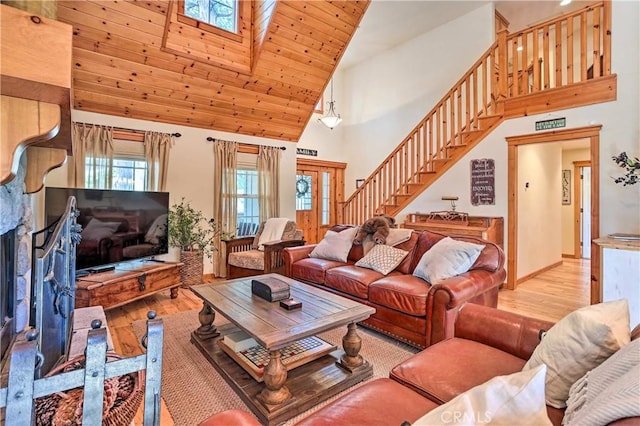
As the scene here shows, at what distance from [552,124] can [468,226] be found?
172cm

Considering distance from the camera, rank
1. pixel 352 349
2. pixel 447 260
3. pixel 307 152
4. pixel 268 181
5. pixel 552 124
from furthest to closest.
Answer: pixel 307 152 → pixel 268 181 → pixel 552 124 → pixel 447 260 → pixel 352 349

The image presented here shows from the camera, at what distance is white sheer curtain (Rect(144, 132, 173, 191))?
4496mm

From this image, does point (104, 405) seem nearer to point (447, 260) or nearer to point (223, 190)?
point (447, 260)

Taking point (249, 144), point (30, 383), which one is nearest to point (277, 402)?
point (30, 383)

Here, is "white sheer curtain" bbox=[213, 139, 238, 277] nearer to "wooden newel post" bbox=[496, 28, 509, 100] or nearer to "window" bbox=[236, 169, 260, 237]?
"window" bbox=[236, 169, 260, 237]

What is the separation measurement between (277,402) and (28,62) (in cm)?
183

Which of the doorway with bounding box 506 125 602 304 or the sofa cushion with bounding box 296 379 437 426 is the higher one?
the doorway with bounding box 506 125 602 304

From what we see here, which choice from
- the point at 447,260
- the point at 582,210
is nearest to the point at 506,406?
the point at 447,260

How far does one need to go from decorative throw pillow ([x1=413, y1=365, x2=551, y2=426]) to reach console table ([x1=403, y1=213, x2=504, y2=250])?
411 centimetres

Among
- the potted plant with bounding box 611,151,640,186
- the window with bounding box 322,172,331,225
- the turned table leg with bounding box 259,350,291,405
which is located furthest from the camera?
the window with bounding box 322,172,331,225

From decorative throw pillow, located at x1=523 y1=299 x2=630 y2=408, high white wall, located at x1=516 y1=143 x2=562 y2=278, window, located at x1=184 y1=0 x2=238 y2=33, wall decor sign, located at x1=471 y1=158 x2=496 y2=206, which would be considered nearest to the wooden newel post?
high white wall, located at x1=516 y1=143 x2=562 y2=278

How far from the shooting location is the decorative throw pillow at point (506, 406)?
0.71 metres

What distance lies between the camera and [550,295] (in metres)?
4.27

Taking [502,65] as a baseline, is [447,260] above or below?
below
